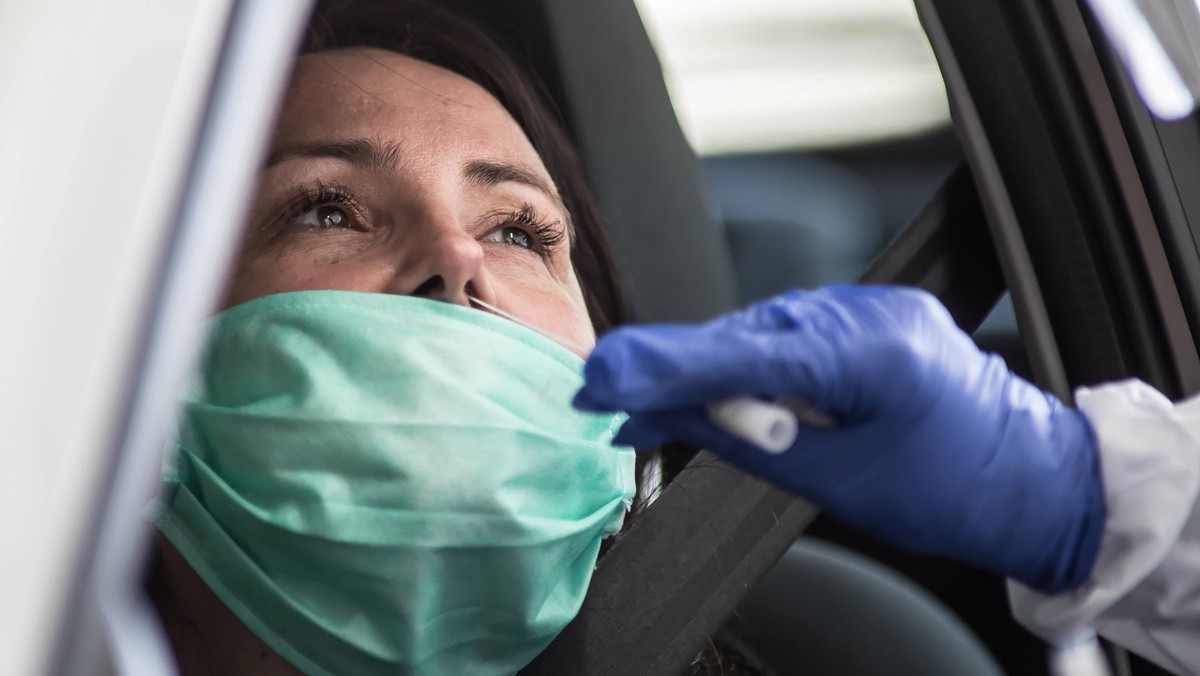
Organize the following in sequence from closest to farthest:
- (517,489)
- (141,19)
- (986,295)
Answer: (141,19)
(517,489)
(986,295)

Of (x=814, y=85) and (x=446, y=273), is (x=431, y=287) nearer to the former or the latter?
(x=446, y=273)

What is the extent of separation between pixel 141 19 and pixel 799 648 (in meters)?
1.32

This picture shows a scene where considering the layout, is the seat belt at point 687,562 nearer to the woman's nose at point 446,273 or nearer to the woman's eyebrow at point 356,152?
the woman's nose at point 446,273

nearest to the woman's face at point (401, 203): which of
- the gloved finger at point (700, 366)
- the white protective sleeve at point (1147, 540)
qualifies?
the gloved finger at point (700, 366)

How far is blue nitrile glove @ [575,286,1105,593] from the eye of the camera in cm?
75

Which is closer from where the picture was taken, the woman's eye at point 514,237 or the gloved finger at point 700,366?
the gloved finger at point 700,366

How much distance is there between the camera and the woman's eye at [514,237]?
133 cm

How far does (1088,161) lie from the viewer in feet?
3.91

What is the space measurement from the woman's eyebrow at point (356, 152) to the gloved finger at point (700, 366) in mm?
591

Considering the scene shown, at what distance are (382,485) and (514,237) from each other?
539mm

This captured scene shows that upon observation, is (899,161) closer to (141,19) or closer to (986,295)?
(986,295)

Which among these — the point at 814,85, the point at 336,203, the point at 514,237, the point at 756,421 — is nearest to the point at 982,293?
the point at 514,237

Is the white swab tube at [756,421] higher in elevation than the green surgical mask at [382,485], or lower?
higher

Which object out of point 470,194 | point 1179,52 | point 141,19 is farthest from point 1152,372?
point 141,19
